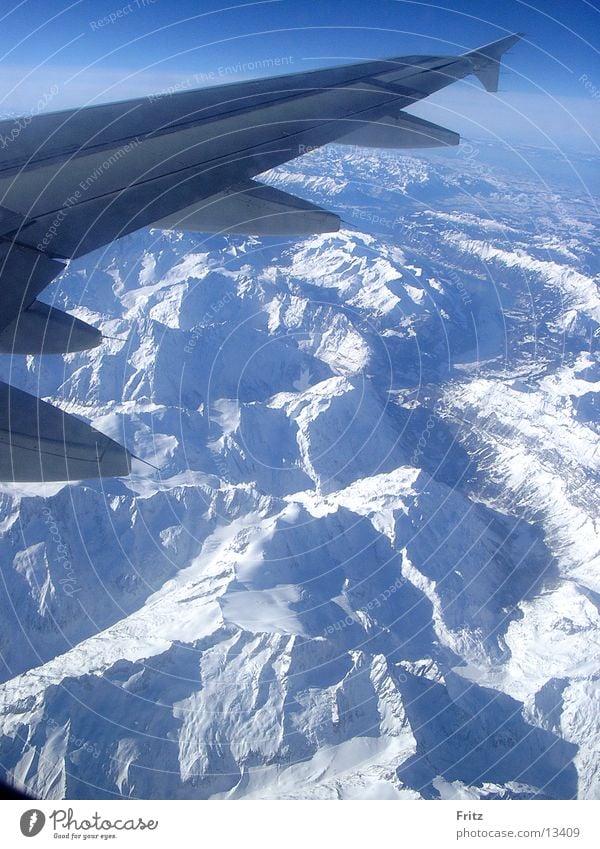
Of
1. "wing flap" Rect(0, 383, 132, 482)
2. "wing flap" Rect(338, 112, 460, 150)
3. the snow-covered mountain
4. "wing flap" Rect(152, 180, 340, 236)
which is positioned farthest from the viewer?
the snow-covered mountain

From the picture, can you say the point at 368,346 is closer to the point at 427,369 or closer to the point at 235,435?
the point at 427,369

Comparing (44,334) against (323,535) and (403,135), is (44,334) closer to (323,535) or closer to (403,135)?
(403,135)

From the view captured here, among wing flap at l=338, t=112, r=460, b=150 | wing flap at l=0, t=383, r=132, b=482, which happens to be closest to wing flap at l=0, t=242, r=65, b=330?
wing flap at l=0, t=383, r=132, b=482

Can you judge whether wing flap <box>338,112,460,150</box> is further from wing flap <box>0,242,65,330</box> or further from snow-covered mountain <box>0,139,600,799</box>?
wing flap <box>0,242,65,330</box>

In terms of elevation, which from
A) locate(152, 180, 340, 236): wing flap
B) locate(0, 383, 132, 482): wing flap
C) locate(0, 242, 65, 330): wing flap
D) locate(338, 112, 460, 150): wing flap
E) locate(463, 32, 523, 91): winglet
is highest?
locate(463, 32, 523, 91): winglet

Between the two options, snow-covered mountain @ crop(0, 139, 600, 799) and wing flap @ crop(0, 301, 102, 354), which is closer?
wing flap @ crop(0, 301, 102, 354)

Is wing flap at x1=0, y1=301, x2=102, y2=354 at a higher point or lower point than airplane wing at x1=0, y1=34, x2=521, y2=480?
lower

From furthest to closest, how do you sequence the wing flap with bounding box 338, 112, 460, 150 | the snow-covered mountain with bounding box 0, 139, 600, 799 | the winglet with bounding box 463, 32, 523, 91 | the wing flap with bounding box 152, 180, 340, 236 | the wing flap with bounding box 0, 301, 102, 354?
the snow-covered mountain with bounding box 0, 139, 600, 799
the winglet with bounding box 463, 32, 523, 91
the wing flap with bounding box 338, 112, 460, 150
the wing flap with bounding box 152, 180, 340, 236
the wing flap with bounding box 0, 301, 102, 354
